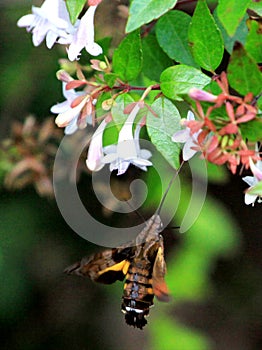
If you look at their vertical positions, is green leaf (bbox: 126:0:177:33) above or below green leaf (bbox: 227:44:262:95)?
above

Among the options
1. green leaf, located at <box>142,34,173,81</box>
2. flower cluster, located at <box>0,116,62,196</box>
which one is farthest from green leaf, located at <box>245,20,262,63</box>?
flower cluster, located at <box>0,116,62,196</box>

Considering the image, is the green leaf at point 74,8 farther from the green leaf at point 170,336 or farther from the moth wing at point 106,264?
the green leaf at point 170,336

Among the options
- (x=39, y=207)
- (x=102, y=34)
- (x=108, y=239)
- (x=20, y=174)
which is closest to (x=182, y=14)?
(x=102, y=34)

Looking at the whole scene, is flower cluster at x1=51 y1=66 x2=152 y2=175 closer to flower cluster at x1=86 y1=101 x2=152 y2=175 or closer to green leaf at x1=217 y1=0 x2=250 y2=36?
flower cluster at x1=86 y1=101 x2=152 y2=175

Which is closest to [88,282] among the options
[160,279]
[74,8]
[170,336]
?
[170,336]

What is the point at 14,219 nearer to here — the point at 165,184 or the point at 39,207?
the point at 39,207

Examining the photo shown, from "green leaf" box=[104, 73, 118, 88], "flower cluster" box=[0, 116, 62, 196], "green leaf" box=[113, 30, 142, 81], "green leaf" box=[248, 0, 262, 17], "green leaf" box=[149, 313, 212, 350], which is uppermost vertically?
"green leaf" box=[248, 0, 262, 17]
